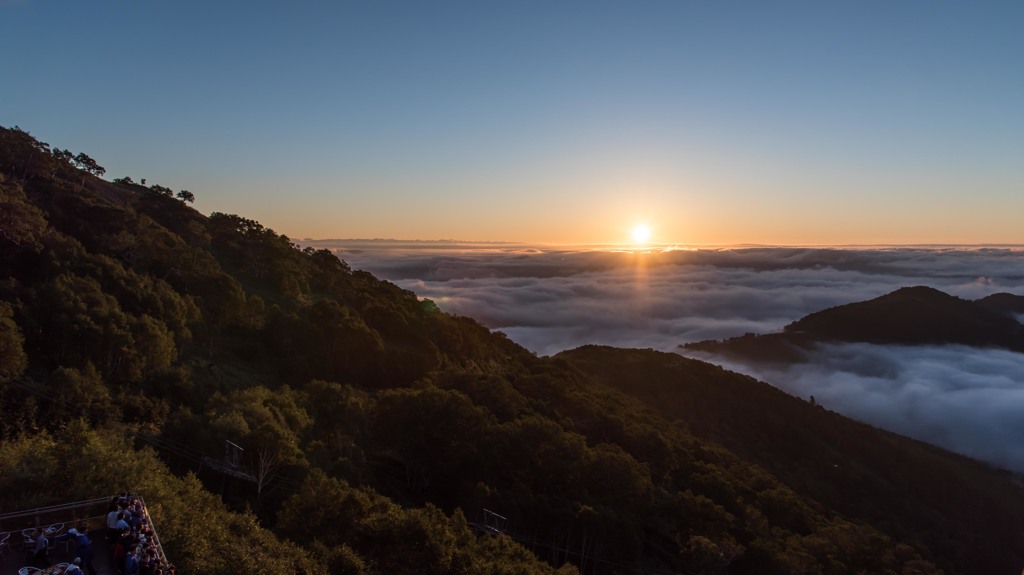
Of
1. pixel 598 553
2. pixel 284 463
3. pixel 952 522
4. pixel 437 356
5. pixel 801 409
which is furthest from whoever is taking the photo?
pixel 801 409

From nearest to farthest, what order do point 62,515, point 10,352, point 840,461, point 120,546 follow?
point 120,546, point 62,515, point 10,352, point 840,461

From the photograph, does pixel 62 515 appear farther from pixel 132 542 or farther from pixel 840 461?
pixel 840 461

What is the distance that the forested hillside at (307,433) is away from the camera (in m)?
19.7

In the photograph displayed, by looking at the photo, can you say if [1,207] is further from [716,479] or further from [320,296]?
[716,479]

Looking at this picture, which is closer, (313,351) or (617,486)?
(617,486)

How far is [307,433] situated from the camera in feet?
104

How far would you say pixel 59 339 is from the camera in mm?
30375

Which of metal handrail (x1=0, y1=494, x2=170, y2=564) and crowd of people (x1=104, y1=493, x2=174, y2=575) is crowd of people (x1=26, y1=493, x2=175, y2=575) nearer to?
crowd of people (x1=104, y1=493, x2=174, y2=575)

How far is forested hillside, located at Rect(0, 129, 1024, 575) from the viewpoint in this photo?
775 inches

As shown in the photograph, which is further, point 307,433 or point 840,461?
point 840,461

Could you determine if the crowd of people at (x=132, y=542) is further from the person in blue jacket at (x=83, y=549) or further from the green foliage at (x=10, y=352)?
the green foliage at (x=10, y=352)

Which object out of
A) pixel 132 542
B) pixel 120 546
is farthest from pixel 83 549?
pixel 132 542

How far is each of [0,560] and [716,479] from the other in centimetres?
5185

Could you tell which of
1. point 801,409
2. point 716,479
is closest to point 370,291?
point 716,479
